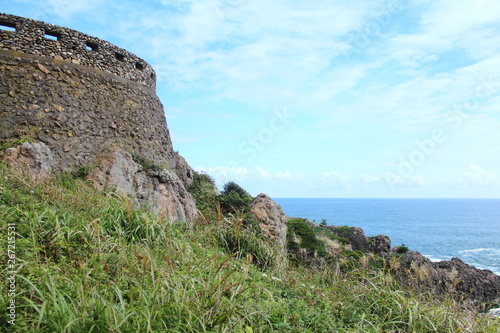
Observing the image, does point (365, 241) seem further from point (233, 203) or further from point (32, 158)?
point (32, 158)

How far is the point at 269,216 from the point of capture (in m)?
13.0

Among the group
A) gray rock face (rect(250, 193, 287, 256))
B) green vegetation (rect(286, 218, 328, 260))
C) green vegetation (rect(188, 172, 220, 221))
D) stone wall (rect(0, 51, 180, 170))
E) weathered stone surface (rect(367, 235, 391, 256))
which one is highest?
stone wall (rect(0, 51, 180, 170))

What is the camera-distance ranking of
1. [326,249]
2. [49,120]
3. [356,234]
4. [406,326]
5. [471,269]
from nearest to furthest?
[406,326] < [49,120] < [326,249] < [471,269] < [356,234]

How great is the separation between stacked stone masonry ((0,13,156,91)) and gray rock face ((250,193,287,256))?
7.75 metres

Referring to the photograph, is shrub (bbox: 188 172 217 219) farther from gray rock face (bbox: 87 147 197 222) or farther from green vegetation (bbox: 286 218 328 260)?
green vegetation (bbox: 286 218 328 260)

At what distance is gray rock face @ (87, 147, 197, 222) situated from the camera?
1131cm

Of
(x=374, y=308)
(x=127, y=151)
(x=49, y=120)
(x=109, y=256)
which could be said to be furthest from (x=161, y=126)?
(x=374, y=308)

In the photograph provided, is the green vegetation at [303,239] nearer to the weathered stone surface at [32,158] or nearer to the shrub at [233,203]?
the shrub at [233,203]

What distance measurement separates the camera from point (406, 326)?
5.26m

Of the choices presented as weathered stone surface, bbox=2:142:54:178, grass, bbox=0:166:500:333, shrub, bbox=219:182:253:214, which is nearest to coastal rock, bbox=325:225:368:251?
shrub, bbox=219:182:253:214

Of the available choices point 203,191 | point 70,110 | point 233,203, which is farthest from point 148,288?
point 203,191

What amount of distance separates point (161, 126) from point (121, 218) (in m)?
10.2

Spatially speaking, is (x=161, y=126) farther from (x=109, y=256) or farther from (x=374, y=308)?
(x=374, y=308)

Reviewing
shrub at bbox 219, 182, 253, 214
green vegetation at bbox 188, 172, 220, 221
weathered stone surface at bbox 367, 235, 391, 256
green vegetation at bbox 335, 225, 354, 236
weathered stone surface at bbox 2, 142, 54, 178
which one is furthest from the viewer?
green vegetation at bbox 335, 225, 354, 236
